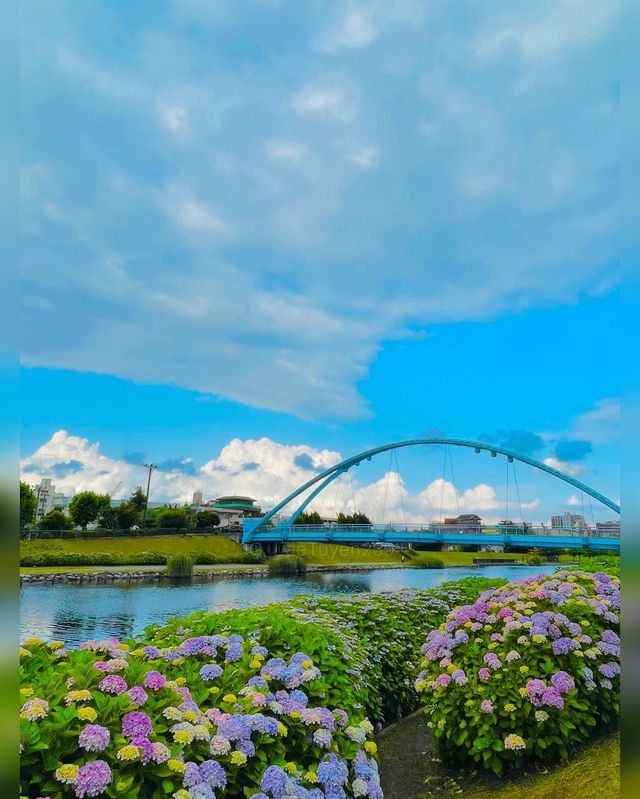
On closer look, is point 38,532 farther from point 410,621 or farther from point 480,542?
point 410,621

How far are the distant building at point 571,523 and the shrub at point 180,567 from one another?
19.8 metres

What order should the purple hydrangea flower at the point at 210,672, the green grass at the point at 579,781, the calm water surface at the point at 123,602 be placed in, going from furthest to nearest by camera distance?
the calm water surface at the point at 123,602, the green grass at the point at 579,781, the purple hydrangea flower at the point at 210,672

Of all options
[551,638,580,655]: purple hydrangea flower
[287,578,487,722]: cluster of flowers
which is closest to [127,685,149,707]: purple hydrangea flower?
[287,578,487,722]: cluster of flowers

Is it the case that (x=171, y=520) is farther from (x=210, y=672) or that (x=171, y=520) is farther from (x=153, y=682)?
(x=153, y=682)

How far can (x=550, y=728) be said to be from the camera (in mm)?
4109

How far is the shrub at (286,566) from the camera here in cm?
3794

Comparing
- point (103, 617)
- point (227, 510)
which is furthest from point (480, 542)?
point (227, 510)

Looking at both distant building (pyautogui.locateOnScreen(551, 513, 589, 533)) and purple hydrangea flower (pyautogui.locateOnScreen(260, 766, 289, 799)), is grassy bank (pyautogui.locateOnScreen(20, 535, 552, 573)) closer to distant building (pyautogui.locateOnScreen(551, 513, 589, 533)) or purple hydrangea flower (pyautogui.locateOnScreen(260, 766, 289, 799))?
distant building (pyautogui.locateOnScreen(551, 513, 589, 533))

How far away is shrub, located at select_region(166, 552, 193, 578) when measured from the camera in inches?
1217

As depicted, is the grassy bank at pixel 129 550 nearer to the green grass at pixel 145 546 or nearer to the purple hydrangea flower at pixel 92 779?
the green grass at pixel 145 546

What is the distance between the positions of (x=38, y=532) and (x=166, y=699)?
144 ft

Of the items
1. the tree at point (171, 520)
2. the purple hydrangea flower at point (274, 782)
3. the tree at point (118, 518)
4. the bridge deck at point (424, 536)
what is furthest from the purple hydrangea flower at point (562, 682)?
the tree at point (171, 520)

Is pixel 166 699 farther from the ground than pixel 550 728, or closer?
farther from the ground

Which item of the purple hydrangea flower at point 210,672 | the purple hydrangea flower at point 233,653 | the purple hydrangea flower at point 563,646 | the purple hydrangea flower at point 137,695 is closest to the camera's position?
the purple hydrangea flower at point 137,695
